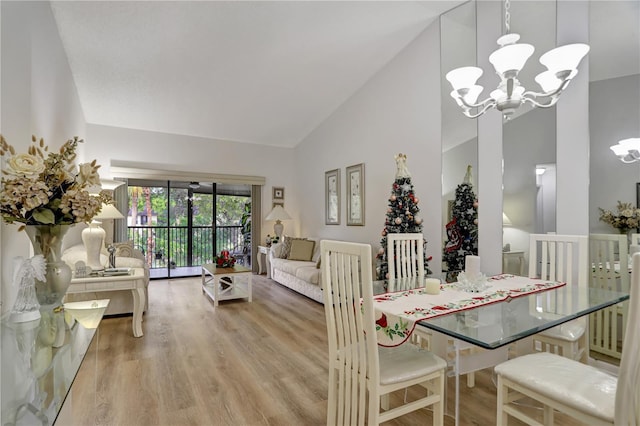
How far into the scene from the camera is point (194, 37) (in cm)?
359

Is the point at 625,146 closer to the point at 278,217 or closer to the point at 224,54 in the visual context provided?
the point at 224,54

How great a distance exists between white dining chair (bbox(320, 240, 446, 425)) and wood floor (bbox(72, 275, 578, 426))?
19.2 inches

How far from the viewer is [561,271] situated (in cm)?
241

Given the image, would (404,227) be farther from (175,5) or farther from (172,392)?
(175,5)

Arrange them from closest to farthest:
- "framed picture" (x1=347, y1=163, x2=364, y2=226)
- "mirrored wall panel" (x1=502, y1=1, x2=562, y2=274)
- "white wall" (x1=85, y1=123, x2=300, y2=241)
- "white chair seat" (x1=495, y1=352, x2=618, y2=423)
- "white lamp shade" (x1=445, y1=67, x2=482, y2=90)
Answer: "white chair seat" (x1=495, y1=352, x2=618, y2=423) → "white lamp shade" (x1=445, y1=67, x2=482, y2=90) → "mirrored wall panel" (x1=502, y1=1, x2=562, y2=274) → "framed picture" (x1=347, y1=163, x2=364, y2=226) → "white wall" (x1=85, y1=123, x2=300, y2=241)

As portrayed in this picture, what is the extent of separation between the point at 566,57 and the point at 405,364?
1.93 m

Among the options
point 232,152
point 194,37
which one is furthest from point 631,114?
point 232,152

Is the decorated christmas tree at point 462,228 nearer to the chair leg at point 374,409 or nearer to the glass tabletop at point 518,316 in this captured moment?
the glass tabletop at point 518,316

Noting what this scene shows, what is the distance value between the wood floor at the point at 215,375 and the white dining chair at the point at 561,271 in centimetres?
46

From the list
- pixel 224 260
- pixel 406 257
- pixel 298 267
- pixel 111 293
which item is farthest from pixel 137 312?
pixel 406 257

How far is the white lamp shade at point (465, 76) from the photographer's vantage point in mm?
2197

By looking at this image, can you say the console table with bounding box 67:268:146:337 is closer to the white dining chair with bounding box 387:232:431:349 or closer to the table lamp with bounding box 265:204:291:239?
the white dining chair with bounding box 387:232:431:349

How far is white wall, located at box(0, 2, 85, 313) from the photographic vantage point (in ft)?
5.98

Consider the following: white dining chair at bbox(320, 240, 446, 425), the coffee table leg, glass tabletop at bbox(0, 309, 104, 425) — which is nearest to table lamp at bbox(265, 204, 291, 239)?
the coffee table leg
